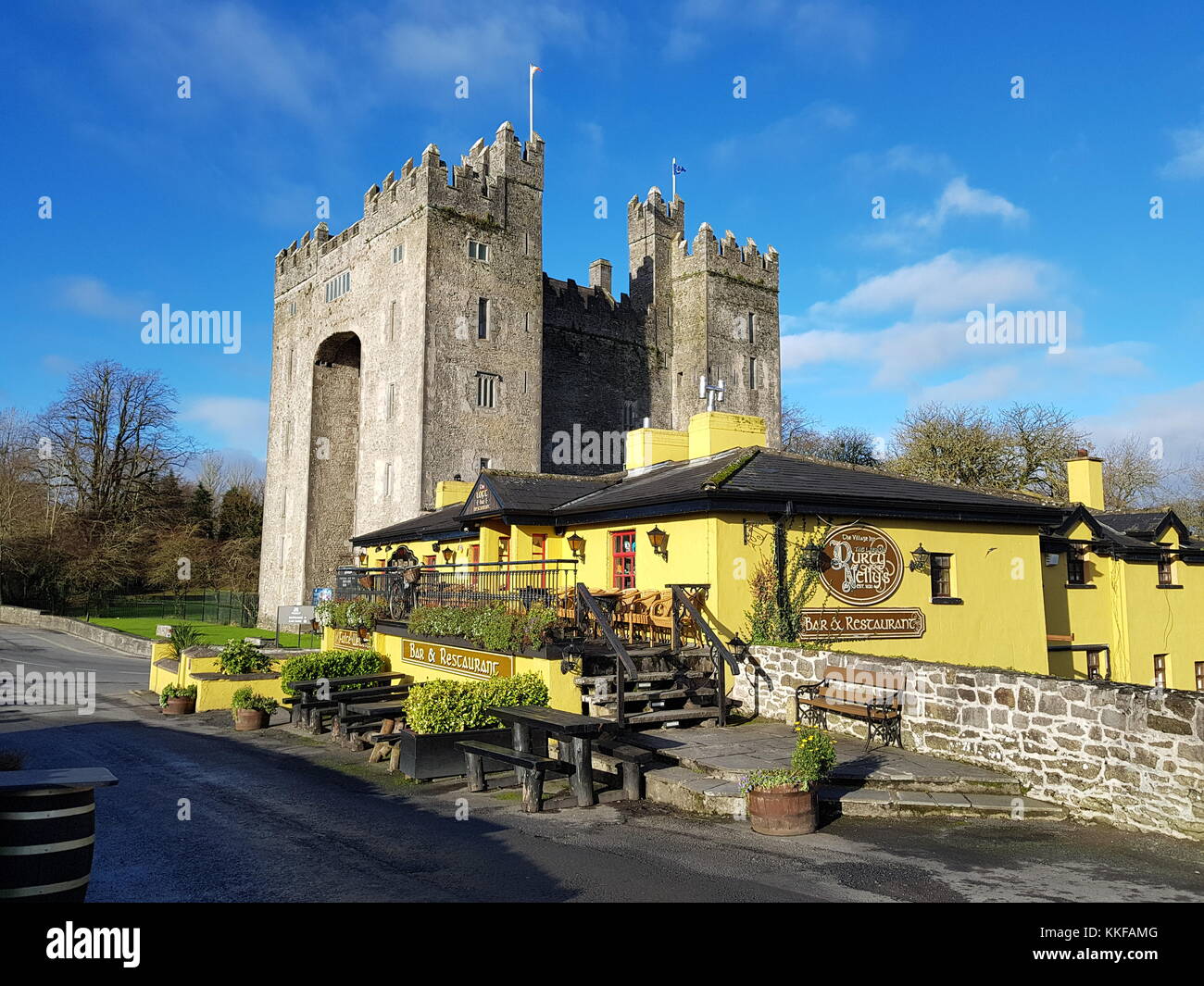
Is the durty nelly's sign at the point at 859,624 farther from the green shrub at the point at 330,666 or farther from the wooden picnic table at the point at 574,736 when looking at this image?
the green shrub at the point at 330,666

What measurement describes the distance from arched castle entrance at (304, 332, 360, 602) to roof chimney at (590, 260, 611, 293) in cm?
1493

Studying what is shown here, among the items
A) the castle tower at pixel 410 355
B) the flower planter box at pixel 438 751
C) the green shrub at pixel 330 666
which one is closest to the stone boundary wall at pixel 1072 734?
the flower planter box at pixel 438 751

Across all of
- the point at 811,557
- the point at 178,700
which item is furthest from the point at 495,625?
the point at 178,700

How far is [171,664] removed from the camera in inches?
883

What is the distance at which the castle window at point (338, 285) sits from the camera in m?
42.5

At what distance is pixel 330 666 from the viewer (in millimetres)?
17359

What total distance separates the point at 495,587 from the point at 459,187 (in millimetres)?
26908

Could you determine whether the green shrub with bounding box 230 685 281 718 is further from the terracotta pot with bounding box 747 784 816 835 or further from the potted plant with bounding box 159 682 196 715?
the terracotta pot with bounding box 747 784 816 835

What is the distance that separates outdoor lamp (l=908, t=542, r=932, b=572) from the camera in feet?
52.1

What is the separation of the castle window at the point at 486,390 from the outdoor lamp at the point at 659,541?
78.1ft
